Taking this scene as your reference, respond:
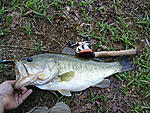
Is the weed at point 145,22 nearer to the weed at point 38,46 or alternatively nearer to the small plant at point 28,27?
the weed at point 38,46

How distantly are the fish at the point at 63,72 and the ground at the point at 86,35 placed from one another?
12.4 inches

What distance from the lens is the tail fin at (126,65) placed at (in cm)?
345

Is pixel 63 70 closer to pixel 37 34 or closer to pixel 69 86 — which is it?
pixel 69 86

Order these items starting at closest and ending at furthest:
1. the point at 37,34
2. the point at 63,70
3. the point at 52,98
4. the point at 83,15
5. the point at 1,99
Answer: the point at 1,99
the point at 63,70
the point at 52,98
the point at 37,34
the point at 83,15

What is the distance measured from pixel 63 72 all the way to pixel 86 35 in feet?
3.94

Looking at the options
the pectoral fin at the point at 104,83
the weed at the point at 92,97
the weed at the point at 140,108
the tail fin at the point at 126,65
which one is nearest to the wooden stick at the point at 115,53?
the tail fin at the point at 126,65

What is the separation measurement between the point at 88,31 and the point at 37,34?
1.20 m

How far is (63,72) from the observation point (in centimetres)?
299

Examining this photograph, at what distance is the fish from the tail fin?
4.2 inches

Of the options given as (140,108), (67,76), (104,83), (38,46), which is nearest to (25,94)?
(67,76)

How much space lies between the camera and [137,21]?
12.9ft

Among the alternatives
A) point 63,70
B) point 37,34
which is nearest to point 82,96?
point 63,70

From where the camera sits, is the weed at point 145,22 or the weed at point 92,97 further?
the weed at point 145,22

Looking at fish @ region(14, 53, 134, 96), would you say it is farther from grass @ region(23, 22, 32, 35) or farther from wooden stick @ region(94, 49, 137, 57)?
grass @ region(23, 22, 32, 35)
